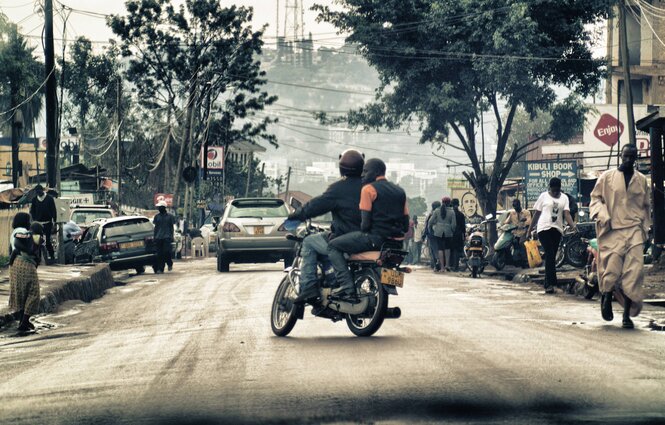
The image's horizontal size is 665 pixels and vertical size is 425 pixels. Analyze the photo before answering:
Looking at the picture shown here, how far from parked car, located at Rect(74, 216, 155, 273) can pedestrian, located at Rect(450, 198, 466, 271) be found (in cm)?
757

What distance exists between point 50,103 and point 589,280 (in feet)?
60.0

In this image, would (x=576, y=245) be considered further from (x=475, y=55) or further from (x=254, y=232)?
(x=475, y=55)

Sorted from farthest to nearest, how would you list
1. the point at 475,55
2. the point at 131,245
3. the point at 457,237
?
the point at 475,55 → the point at 457,237 → the point at 131,245

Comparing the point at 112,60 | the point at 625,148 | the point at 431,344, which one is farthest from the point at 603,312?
the point at 112,60

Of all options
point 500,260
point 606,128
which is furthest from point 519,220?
point 606,128

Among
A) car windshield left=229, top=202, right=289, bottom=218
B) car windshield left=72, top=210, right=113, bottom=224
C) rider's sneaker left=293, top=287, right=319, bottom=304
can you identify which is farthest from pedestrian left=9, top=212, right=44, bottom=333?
car windshield left=72, top=210, right=113, bottom=224

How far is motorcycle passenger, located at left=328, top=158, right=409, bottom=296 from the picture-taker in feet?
33.8

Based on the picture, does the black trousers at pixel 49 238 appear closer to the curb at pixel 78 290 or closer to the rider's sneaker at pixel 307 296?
the curb at pixel 78 290

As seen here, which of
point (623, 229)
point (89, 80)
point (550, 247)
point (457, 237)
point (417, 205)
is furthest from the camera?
point (417, 205)

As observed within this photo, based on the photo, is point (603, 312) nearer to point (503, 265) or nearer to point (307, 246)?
point (307, 246)

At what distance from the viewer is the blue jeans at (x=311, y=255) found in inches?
412

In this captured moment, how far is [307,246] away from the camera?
10.6m

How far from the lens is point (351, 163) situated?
10703mm

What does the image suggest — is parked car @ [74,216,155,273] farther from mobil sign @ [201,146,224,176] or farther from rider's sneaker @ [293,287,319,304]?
mobil sign @ [201,146,224,176]
